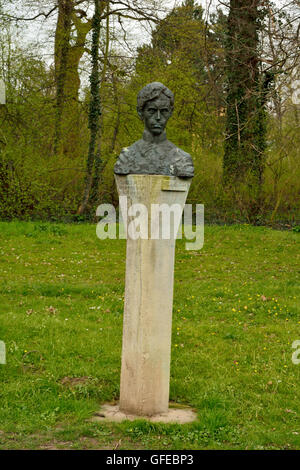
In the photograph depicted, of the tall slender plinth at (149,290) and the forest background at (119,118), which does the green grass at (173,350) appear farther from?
the forest background at (119,118)

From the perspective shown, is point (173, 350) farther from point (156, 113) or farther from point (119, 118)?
point (119, 118)

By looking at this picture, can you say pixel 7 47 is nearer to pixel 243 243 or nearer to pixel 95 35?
pixel 95 35

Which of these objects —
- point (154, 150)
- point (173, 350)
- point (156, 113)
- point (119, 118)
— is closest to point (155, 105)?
point (156, 113)

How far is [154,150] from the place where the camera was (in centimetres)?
546

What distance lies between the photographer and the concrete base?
17.8 ft

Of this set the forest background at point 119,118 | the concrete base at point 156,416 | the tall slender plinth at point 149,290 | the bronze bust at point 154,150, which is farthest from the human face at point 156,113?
the forest background at point 119,118

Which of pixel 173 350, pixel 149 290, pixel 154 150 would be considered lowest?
pixel 173 350

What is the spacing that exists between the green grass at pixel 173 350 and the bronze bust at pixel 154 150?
2.38 meters

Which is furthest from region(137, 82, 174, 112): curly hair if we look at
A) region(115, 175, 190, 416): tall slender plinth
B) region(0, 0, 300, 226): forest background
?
region(0, 0, 300, 226): forest background

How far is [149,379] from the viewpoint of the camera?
18.1 ft

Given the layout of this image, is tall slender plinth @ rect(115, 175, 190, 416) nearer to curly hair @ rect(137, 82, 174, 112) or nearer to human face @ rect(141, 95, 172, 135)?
human face @ rect(141, 95, 172, 135)

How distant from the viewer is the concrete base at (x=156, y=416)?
543 centimetres

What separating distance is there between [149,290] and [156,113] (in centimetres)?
171

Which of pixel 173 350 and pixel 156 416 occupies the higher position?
pixel 173 350
